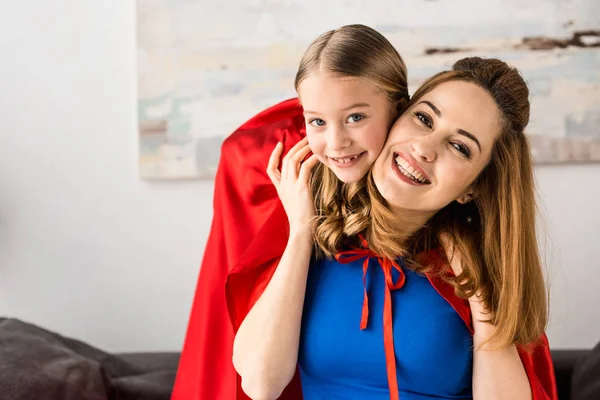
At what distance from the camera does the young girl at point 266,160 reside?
121 centimetres

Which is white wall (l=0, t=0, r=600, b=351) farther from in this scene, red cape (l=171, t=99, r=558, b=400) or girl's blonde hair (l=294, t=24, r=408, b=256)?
girl's blonde hair (l=294, t=24, r=408, b=256)

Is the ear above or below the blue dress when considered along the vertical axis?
above

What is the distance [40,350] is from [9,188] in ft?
2.68

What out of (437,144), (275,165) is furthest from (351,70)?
(275,165)

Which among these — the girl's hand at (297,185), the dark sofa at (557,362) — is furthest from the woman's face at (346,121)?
the dark sofa at (557,362)

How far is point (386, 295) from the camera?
4.47 ft

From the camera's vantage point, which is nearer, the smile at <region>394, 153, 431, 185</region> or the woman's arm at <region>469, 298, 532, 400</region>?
the smile at <region>394, 153, 431, 185</region>

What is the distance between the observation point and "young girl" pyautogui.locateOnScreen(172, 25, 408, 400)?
3.96 feet

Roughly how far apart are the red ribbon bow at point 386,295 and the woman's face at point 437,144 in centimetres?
15

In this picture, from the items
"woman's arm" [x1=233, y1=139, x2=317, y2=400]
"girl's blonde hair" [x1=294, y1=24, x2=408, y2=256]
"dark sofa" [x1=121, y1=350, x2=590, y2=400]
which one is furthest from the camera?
"dark sofa" [x1=121, y1=350, x2=590, y2=400]

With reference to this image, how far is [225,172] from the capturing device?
1.53 m

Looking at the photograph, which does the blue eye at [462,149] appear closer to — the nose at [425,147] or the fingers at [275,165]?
the nose at [425,147]

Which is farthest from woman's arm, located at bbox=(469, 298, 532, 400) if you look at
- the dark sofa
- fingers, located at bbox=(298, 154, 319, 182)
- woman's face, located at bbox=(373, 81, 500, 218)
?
the dark sofa

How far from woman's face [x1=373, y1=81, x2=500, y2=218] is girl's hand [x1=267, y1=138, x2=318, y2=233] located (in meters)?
0.15
